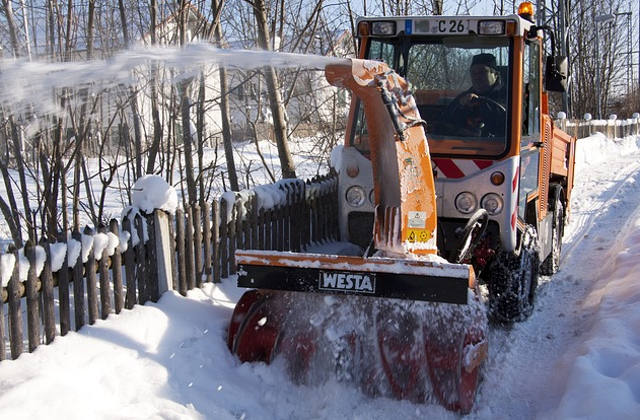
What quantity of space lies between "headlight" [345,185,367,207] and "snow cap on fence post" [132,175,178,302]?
1428mm

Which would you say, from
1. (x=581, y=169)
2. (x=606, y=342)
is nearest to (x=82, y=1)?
(x=606, y=342)

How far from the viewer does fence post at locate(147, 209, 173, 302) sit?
4.91 meters

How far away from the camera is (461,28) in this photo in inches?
201

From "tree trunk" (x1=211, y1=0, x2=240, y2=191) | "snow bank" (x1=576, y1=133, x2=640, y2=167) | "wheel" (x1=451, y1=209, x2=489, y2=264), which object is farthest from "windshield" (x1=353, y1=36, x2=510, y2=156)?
"snow bank" (x1=576, y1=133, x2=640, y2=167)

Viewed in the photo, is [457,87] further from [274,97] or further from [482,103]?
[274,97]

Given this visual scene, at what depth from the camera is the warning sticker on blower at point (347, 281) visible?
394 centimetres

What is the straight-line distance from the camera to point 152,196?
4.95m

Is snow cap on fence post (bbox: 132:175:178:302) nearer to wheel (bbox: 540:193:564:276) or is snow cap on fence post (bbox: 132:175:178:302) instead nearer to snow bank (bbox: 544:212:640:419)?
snow bank (bbox: 544:212:640:419)

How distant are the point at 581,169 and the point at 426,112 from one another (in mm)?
13564

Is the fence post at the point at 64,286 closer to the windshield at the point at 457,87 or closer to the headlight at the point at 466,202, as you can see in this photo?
the windshield at the point at 457,87

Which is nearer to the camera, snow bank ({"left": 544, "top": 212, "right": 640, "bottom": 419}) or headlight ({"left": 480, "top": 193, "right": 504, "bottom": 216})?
snow bank ({"left": 544, "top": 212, "right": 640, "bottom": 419})

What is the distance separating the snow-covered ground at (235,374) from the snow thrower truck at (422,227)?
0.19 metres

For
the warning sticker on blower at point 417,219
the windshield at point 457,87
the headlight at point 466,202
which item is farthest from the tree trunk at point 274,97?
the warning sticker on blower at point 417,219

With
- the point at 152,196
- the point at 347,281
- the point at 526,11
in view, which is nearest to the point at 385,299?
the point at 347,281
